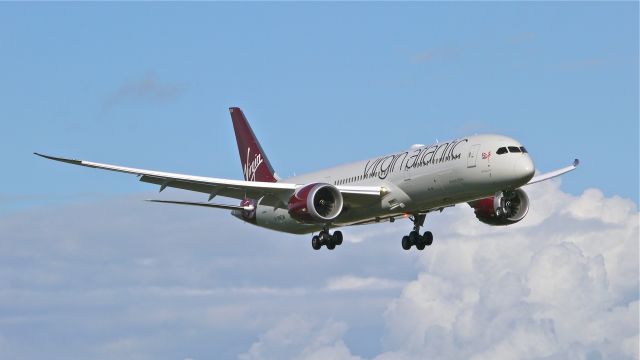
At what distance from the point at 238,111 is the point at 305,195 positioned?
21.6 m

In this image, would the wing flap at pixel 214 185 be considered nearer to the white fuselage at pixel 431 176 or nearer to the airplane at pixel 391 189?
the airplane at pixel 391 189

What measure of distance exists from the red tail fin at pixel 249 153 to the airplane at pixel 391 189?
229 inches

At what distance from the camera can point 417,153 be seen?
233ft

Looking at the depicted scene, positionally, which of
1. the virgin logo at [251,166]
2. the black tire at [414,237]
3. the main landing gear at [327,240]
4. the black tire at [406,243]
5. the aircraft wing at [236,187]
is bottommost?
the main landing gear at [327,240]

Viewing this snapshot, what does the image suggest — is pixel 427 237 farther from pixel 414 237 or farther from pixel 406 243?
pixel 406 243

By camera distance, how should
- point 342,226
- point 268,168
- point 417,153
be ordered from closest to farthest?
point 417,153, point 342,226, point 268,168

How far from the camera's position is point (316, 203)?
2805 inches

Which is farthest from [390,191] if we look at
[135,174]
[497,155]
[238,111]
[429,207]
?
[238,111]

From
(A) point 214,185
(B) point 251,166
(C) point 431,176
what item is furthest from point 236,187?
(B) point 251,166

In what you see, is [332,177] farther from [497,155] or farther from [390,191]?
[497,155]

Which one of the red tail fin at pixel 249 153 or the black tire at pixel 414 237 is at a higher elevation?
the red tail fin at pixel 249 153

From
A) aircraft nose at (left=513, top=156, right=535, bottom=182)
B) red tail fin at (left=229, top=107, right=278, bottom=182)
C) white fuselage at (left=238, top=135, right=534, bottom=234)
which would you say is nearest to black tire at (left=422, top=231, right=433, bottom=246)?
white fuselage at (left=238, top=135, right=534, bottom=234)

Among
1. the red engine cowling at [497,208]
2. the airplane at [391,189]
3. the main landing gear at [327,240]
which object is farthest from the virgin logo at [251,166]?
the red engine cowling at [497,208]

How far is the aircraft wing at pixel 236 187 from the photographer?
7100 centimetres
